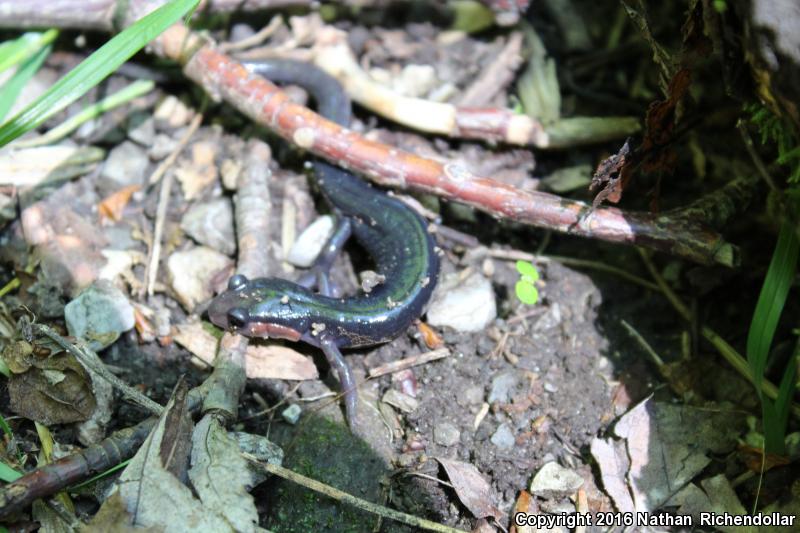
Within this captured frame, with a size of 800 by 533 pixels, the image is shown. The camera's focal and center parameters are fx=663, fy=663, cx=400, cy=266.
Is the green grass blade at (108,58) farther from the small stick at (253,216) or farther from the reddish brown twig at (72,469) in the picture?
the reddish brown twig at (72,469)

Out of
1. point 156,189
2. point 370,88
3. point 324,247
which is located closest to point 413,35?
point 370,88

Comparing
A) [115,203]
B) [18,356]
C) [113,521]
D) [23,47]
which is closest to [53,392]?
[18,356]

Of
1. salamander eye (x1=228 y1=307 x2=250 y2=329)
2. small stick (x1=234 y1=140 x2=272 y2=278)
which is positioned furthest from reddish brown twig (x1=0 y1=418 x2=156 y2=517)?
small stick (x1=234 y1=140 x2=272 y2=278)

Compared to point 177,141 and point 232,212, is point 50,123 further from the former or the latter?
point 232,212

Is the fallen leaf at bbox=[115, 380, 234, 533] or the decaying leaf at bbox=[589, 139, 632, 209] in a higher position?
the decaying leaf at bbox=[589, 139, 632, 209]

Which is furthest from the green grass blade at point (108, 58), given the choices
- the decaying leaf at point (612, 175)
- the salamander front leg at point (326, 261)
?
the decaying leaf at point (612, 175)

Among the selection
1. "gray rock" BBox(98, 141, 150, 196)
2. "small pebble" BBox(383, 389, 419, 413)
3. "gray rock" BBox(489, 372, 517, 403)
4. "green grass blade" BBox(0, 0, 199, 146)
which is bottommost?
"gray rock" BBox(489, 372, 517, 403)

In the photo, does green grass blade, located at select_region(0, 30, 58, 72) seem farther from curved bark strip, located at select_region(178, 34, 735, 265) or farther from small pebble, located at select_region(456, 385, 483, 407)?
small pebble, located at select_region(456, 385, 483, 407)
